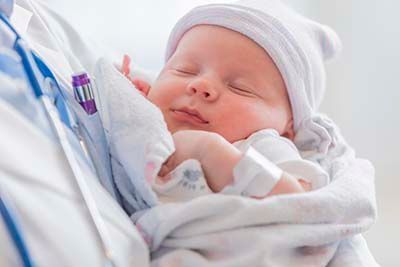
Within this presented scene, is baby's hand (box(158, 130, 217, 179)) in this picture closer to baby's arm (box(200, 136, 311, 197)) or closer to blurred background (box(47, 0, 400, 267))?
baby's arm (box(200, 136, 311, 197))

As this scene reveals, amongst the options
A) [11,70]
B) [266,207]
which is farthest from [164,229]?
[11,70]

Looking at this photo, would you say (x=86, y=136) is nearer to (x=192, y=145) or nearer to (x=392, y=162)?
(x=192, y=145)

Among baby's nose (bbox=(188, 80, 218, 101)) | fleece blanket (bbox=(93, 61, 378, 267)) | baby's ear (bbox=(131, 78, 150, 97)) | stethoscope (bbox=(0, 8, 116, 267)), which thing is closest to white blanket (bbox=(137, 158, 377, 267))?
fleece blanket (bbox=(93, 61, 378, 267))

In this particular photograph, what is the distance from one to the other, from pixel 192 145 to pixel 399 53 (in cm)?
110

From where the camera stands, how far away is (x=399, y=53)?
1691mm

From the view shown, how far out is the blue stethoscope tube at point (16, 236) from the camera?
19.4 inches

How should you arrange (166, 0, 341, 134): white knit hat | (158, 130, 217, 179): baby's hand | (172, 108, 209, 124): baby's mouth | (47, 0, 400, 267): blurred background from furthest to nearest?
(47, 0, 400, 267): blurred background → (166, 0, 341, 134): white knit hat → (172, 108, 209, 124): baby's mouth → (158, 130, 217, 179): baby's hand

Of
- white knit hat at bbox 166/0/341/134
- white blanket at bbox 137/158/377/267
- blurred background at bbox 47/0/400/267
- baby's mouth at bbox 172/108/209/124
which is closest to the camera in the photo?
white blanket at bbox 137/158/377/267

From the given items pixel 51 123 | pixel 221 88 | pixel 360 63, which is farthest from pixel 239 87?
pixel 360 63

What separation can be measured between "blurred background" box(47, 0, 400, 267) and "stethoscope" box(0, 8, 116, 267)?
3.00ft

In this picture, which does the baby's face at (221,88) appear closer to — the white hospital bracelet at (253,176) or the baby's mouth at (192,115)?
the baby's mouth at (192,115)

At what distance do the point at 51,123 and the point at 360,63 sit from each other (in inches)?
50.3

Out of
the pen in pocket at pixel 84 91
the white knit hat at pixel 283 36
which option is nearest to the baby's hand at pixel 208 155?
the pen in pocket at pixel 84 91

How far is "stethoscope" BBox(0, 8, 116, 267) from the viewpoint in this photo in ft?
1.63
